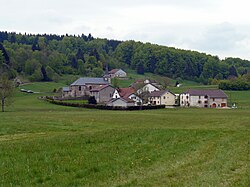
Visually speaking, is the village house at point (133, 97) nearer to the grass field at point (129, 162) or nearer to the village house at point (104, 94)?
the village house at point (104, 94)

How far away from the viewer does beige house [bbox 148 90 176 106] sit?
118 meters

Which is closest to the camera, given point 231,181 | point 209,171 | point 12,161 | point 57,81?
point 231,181

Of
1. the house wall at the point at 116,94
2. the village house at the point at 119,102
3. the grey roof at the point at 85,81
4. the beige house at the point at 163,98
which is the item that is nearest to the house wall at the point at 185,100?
the beige house at the point at 163,98

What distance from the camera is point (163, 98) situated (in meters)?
118

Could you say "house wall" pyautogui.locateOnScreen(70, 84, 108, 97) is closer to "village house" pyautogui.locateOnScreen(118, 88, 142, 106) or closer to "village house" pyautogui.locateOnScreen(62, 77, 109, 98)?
"village house" pyautogui.locateOnScreen(62, 77, 109, 98)

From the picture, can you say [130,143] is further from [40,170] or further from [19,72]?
[19,72]

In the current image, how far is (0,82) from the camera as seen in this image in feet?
283

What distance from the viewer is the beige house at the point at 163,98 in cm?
11850

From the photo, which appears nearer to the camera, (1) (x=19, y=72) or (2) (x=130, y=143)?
(2) (x=130, y=143)

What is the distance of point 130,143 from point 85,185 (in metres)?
8.01

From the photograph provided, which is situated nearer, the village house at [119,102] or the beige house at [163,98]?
the village house at [119,102]

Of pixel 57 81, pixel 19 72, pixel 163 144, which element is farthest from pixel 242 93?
pixel 163 144

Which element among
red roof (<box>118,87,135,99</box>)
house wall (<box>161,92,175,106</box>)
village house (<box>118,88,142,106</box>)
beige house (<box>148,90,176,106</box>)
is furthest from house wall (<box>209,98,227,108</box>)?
red roof (<box>118,87,135,99</box>)

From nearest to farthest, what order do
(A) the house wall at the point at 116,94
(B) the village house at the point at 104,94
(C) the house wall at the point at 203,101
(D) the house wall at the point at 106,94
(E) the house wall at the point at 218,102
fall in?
1. (E) the house wall at the point at 218,102
2. (C) the house wall at the point at 203,101
3. (A) the house wall at the point at 116,94
4. (B) the village house at the point at 104,94
5. (D) the house wall at the point at 106,94
